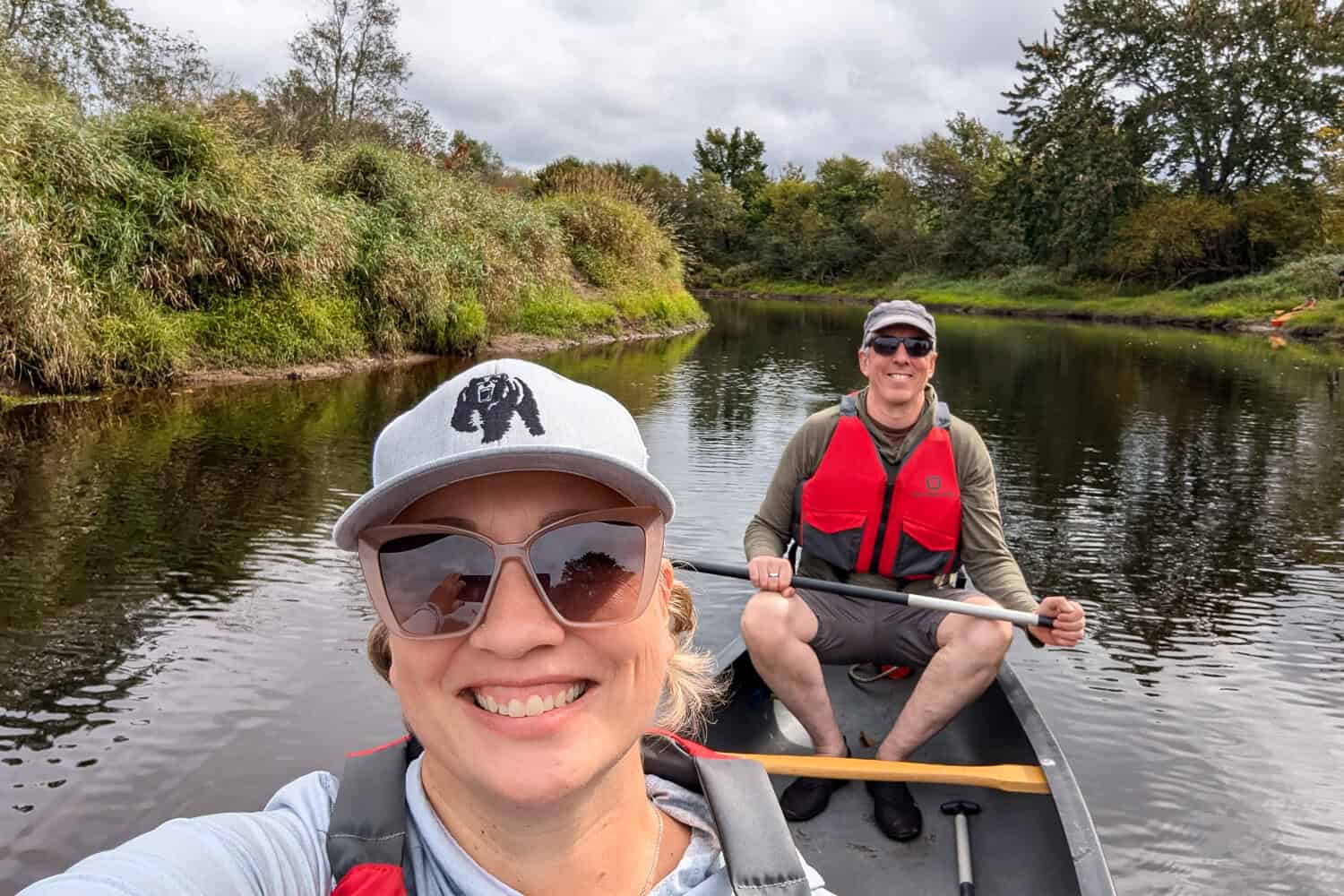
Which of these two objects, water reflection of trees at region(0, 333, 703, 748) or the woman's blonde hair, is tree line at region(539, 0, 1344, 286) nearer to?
water reflection of trees at region(0, 333, 703, 748)

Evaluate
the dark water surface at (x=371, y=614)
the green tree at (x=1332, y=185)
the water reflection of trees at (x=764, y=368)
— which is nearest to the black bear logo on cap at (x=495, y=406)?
the dark water surface at (x=371, y=614)

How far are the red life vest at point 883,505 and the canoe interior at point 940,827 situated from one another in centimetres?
58

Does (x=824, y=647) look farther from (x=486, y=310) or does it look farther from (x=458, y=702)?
(x=486, y=310)

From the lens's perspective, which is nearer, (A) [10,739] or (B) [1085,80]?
(A) [10,739]

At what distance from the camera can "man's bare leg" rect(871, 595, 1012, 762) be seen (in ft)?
11.2

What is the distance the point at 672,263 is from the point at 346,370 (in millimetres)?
16223

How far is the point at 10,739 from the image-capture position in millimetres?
4102

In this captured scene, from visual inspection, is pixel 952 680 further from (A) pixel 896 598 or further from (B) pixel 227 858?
(B) pixel 227 858

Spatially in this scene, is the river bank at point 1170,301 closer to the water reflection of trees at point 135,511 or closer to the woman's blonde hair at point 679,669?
the water reflection of trees at point 135,511

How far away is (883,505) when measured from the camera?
3.90 m

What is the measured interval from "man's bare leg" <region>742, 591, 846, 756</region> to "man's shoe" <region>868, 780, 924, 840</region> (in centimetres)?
28

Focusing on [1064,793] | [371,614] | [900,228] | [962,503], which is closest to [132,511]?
[371,614]

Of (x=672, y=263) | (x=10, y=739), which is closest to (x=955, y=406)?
(x=10, y=739)

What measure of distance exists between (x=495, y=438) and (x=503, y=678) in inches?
11.0
